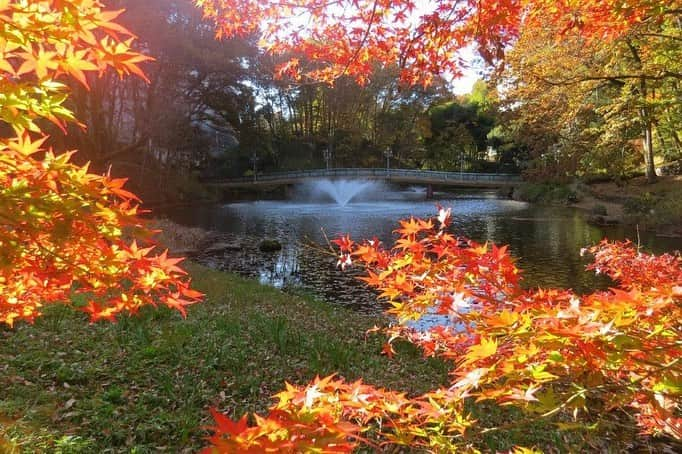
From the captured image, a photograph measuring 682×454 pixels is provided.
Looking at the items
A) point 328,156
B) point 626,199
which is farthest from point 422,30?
point 328,156

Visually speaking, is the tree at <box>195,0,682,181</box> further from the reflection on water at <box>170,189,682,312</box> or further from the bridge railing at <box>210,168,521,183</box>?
the bridge railing at <box>210,168,521,183</box>

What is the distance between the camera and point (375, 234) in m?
16.7

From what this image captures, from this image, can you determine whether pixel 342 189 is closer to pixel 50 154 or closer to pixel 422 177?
pixel 422 177

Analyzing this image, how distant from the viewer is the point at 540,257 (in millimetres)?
12695

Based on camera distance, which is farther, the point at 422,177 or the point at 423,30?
the point at 422,177

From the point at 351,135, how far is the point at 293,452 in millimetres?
43782

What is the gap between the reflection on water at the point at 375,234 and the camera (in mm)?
10539

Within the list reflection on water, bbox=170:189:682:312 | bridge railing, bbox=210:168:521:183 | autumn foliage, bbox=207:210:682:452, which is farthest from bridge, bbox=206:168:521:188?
autumn foliage, bbox=207:210:682:452

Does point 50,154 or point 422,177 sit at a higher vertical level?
point 422,177

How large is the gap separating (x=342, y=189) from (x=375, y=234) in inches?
757

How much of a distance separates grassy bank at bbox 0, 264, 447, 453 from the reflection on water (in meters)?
3.21

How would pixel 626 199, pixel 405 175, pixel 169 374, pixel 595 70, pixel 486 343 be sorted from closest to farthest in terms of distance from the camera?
1. pixel 486 343
2. pixel 169 374
3. pixel 595 70
4. pixel 626 199
5. pixel 405 175

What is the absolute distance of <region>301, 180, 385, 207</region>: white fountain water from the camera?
113ft

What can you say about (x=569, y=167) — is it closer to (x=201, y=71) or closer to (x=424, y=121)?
(x=201, y=71)
